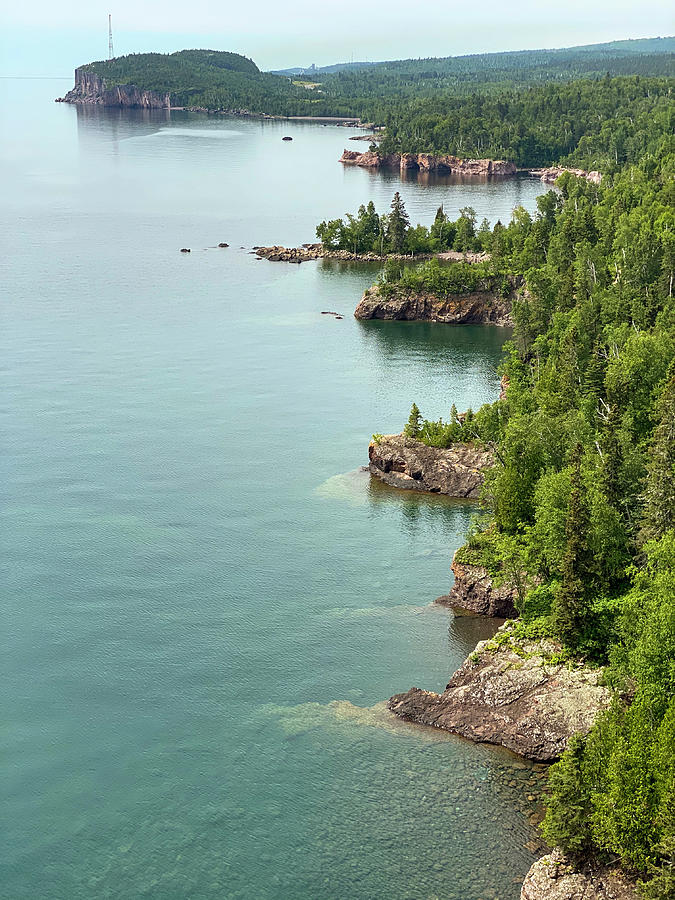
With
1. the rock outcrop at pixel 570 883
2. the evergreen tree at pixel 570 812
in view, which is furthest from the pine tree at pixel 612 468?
the rock outcrop at pixel 570 883

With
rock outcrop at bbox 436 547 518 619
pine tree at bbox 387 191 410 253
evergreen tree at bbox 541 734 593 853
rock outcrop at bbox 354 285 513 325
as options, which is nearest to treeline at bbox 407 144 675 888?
evergreen tree at bbox 541 734 593 853

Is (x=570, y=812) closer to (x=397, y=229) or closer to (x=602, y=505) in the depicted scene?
(x=602, y=505)

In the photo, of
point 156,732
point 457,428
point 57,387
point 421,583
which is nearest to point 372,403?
point 457,428

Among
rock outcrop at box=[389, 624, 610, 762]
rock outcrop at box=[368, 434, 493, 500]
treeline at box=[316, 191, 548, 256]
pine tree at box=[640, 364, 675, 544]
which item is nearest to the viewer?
rock outcrop at box=[389, 624, 610, 762]

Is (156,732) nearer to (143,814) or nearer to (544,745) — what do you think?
(143,814)

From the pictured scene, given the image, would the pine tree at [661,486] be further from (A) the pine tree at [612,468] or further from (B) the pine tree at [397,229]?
(B) the pine tree at [397,229]

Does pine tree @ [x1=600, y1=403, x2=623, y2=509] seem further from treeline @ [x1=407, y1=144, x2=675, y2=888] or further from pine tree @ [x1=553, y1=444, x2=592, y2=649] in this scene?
pine tree @ [x1=553, y1=444, x2=592, y2=649]

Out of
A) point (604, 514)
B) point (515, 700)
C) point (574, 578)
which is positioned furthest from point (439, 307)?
point (515, 700)
